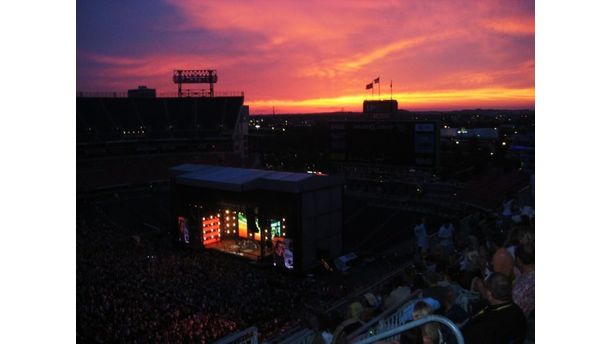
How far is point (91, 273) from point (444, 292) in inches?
417

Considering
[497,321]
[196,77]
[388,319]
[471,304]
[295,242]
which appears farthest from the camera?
[196,77]

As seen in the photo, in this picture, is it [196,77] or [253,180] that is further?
[196,77]

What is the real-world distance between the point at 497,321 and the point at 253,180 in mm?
12930

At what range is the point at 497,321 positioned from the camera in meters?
2.24

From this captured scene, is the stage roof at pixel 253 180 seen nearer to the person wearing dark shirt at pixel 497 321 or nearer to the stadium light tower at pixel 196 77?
the person wearing dark shirt at pixel 497 321

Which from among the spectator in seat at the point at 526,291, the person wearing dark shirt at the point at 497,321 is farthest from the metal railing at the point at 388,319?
the person wearing dark shirt at the point at 497,321

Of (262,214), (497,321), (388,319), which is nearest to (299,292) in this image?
(262,214)

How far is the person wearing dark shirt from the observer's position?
2201mm

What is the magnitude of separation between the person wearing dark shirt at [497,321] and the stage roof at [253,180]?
11.5m

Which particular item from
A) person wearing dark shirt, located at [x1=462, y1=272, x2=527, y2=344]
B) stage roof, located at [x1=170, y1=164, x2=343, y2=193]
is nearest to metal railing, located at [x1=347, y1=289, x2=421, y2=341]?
person wearing dark shirt, located at [x1=462, y1=272, x2=527, y2=344]

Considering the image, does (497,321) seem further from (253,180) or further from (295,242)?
(253,180)

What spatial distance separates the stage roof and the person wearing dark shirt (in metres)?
11.5

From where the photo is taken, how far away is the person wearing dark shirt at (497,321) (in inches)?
86.7

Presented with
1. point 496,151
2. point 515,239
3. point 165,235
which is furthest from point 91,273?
point 496,151
